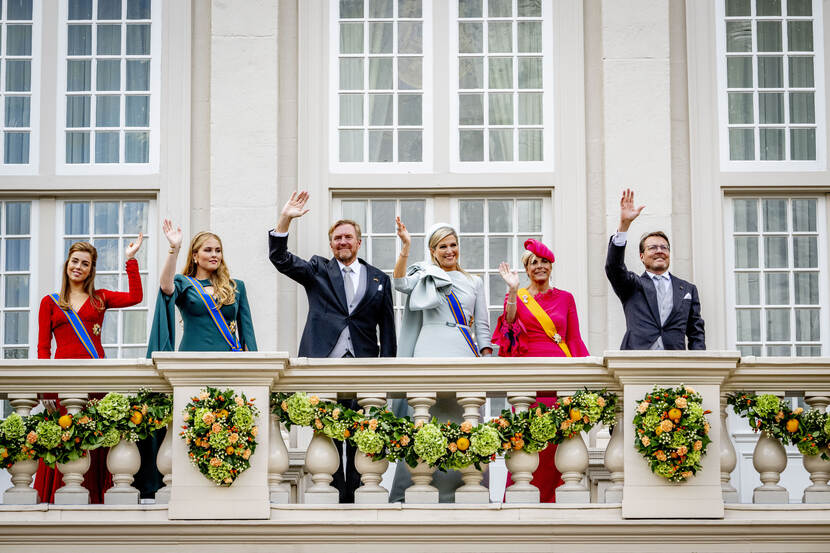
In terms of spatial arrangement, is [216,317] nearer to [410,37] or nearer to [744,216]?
[410,37]

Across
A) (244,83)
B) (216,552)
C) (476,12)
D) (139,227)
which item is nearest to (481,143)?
(476,12)

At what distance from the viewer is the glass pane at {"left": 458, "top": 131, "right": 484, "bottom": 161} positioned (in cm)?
1153

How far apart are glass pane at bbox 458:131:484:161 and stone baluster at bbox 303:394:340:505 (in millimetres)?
3962

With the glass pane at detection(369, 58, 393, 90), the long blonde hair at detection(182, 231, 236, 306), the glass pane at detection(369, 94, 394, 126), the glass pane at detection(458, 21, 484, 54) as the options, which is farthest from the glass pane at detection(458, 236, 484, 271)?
the long blonde hair at detection(182, 231, 236, 306)

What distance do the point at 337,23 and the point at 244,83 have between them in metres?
0.98

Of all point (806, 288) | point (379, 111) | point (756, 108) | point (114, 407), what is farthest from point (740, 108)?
point (114, 407)

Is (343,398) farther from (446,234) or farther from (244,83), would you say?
(244,83)

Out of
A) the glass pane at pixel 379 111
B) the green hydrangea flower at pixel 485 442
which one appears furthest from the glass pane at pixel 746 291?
the green hydrangea flower at pixel 485 442

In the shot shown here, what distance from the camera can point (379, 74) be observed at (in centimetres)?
1162

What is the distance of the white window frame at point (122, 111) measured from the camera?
11430mm

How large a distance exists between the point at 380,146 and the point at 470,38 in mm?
1204

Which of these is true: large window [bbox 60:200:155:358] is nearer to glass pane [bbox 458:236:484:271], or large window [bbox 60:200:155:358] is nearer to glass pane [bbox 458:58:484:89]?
glass pane [bbox 458:236:484:271]

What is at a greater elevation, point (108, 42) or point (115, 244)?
point (108, 42)

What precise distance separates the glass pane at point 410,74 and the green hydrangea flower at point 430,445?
433 centimetres
